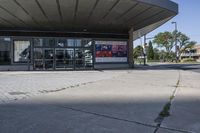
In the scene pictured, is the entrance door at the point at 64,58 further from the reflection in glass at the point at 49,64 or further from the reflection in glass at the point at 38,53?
the reflection in glass at the point at 38,53

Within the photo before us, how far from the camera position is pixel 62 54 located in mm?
34719

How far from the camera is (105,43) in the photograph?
35.5 meters

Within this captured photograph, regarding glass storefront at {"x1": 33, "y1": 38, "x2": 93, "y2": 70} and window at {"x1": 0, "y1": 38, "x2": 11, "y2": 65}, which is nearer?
window at {"x1": 0, "y1": 38, "x2": 11, "y2": 65}

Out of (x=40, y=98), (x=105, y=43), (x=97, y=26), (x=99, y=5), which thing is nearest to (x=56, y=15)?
(x=99, y=5)

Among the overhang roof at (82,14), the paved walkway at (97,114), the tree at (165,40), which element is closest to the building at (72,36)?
the overhang roof at (82,14)

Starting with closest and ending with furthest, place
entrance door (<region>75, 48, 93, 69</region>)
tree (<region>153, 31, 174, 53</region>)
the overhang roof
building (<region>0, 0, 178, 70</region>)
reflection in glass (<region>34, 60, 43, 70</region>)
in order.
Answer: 1. the overhang roof
2. building (<region>0, 0, 178, 70</region>)
3. reflection in glass (<region>34, 60, 43, 70</region>)
4. entrance door (<region>75, 48, 93, 69</region>)
5. tree (<region>153, 31, 174, 53</region>)

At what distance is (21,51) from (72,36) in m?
5.31

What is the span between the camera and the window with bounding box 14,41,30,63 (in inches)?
1310

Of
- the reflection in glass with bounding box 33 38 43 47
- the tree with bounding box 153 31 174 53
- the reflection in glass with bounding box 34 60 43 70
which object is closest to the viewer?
the reflection in glass with bounding box 33 38 43 47

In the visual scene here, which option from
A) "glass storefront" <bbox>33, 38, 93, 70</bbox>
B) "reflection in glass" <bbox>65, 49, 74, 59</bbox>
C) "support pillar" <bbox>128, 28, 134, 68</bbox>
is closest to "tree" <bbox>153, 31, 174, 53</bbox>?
"support pillar" <bbox>128, 28, 134, 68</bbox>

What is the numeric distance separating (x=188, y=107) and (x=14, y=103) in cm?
473

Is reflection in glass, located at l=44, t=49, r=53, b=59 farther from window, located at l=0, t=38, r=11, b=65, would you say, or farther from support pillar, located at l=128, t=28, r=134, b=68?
support pillar, located at l=128, t=28, r=134, b=68

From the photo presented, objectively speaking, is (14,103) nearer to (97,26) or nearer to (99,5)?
(99,5)

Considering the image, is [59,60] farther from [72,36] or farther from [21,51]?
[21,51]
